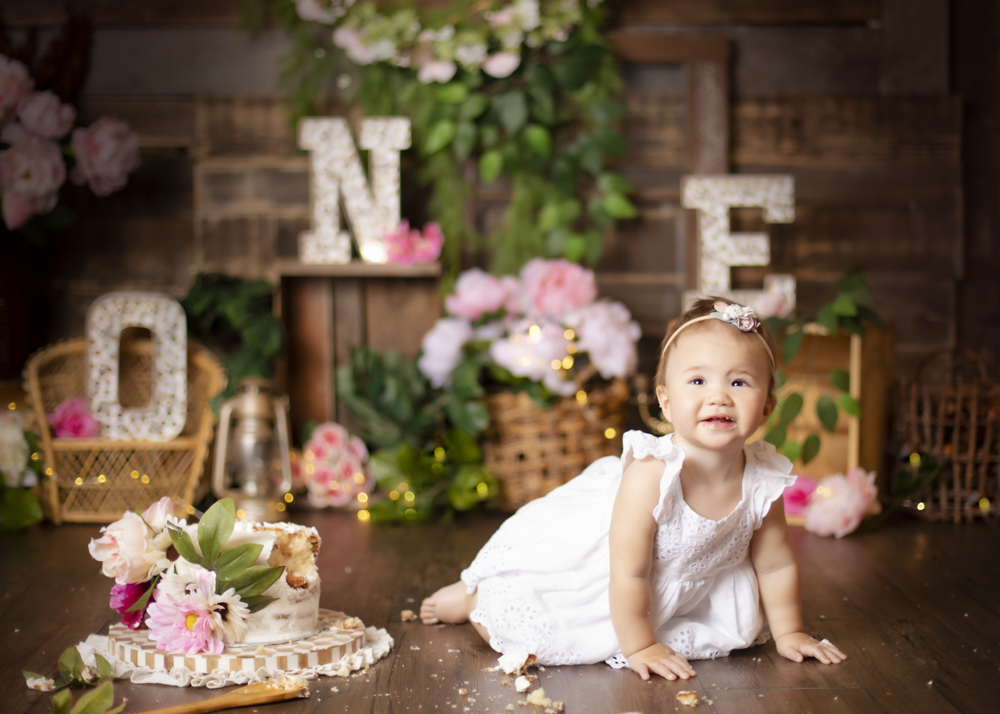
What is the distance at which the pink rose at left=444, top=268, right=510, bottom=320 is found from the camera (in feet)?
9.18

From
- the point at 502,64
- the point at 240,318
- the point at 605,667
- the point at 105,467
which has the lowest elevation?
the point at 605,667

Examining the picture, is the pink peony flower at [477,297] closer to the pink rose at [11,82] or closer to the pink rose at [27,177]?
the pink rose at [27,177]

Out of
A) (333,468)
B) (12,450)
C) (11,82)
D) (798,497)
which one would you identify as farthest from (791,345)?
(11,82)

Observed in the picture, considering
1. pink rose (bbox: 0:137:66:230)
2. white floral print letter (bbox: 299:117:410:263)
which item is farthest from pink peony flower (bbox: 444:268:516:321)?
pink rose (bbox: 0:137:66:230)

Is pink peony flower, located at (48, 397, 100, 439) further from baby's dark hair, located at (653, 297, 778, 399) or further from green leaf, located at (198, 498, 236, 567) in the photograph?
baby's dark hair, located at (653, 297, 778, 399)

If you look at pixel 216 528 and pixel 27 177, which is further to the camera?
pixel 27 177

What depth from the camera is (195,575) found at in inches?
57.0

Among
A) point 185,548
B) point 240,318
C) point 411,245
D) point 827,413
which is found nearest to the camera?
point 185,548

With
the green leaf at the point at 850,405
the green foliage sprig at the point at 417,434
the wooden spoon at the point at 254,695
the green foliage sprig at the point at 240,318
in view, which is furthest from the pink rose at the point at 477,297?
the wooden spoon at the point at 254,695

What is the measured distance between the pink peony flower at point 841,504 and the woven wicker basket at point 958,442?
0.90 feet

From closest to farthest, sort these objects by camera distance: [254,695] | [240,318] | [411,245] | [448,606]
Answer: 1. [254,695]
2. [448,606]
3. [240,318]
4. [411,245]

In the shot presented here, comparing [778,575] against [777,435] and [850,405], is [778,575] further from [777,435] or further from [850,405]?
[850,405]

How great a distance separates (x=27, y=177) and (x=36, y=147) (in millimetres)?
97

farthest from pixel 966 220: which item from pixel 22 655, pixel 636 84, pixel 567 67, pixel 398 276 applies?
pixel 22 655
